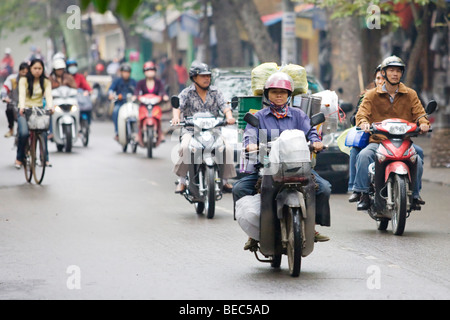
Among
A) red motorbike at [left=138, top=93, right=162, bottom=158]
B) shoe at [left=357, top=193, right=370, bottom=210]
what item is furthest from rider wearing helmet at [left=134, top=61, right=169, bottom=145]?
shoe at [left=357, top=193, right=370, bottom=210]

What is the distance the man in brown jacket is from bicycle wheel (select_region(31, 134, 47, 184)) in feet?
19.7

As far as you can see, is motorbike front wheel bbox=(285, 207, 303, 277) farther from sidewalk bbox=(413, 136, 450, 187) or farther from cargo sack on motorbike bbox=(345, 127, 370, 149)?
sidewalk bbox=(413, 136, 450, 187)

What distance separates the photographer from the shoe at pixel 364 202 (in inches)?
432

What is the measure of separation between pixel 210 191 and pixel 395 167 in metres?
2.39

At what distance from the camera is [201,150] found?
12.3 m

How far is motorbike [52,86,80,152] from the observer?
21109 mm

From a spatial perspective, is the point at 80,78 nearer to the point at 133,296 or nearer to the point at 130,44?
the point at 133,296

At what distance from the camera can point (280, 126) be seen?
8461mm

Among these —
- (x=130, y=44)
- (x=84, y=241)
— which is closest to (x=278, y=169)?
(x=84, y=241)

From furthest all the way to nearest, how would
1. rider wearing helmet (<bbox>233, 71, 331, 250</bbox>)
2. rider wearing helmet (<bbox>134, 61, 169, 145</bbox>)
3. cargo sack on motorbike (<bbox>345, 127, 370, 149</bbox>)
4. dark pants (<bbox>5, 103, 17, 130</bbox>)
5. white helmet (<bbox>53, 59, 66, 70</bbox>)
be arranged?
white helmet (<bbox>53, 59, 66, 70</bbox>)
rider wearing helmet (<bbox>134, 61, 169, 145</bbox>)
dark pants (<bbox>5, 103, 17, 130</bbox>)
cargo sack on motorbike (<bbox>345, 127, 370, 149</bbox>)
rider wearing helmet (<bbox>233, 71, 331, 250</bbox>)

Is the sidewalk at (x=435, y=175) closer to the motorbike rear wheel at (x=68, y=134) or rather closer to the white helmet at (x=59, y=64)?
the motorbike rear wheel at (x=68, y=134)

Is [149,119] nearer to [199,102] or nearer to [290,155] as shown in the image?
[199,102]

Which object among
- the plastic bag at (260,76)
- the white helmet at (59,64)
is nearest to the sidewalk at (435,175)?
the plastic bag at (260,76)
